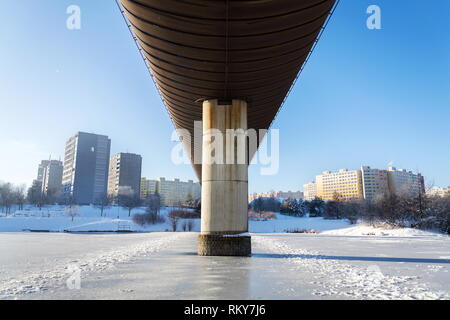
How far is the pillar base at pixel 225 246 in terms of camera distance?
1459 centimetres

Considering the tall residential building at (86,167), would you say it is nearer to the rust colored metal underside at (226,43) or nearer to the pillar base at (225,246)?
the pillar base at (225,246)

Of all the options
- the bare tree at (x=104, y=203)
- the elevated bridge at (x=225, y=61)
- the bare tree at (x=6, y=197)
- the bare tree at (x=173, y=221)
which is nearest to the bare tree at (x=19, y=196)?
the bare tree at (x=6, y=197)

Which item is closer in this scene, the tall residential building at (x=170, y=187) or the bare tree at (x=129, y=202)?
the bare tree at (x=129, y=202)

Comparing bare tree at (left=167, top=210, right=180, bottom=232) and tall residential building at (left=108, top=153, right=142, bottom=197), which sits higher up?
tall residential building at (left=108, top=153, right=142, bottom=197)

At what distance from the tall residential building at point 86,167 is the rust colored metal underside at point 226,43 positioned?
132 m

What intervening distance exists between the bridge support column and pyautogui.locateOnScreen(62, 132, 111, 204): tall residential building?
130902 mm

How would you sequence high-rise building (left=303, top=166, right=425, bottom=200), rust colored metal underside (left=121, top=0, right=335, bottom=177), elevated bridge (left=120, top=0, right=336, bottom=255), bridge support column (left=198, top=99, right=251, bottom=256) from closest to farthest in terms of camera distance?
rust colored metal underside (left=121, top=0, right=335, bottom=177) < elevated bridge (left=120, top=0, right=336, bottom=255) < bridge support column (left=198, top=99, right=251, bottom=256) < high-rise building (left=303, top=166, right=425, bottom=200)

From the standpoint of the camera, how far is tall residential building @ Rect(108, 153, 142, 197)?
500ft

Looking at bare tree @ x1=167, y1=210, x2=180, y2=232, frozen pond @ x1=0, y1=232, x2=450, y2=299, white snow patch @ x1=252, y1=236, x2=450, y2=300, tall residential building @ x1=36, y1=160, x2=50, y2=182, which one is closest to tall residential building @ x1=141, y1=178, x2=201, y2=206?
tall residential building @ x1=36, y1=160, x2=50, y2=182

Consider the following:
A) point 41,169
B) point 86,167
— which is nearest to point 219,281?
point 86,167

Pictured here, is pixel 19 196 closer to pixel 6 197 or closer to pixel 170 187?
pixel 6 197

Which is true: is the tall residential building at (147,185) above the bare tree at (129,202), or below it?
above

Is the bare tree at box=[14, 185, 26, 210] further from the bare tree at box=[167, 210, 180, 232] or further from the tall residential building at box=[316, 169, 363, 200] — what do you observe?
the tall residential building at box=[316, 169, 363, 200]
